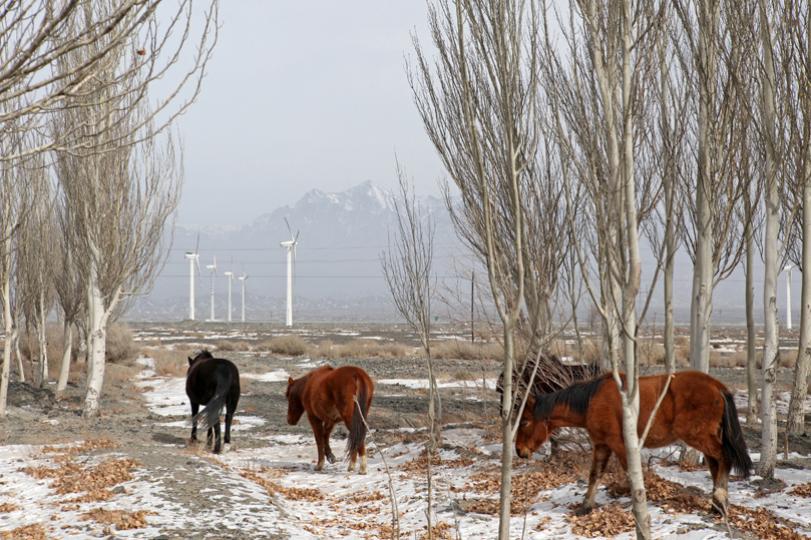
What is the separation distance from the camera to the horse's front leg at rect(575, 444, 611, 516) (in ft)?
24.2

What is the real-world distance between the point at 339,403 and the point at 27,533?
4.45 m

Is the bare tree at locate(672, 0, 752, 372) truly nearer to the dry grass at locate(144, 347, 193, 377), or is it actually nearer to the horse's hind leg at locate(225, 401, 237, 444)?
the horse's hind leg at locate(225, 401, 237, 444)

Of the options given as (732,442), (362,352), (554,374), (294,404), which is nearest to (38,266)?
(294,404)

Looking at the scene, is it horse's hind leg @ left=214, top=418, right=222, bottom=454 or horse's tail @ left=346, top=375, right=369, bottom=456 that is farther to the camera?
horse's hind leg @ left=214, top=418, right=222, bottom=454

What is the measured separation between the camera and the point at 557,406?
7.64 m

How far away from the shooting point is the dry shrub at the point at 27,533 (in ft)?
23.6

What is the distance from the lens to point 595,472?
751 centimetres

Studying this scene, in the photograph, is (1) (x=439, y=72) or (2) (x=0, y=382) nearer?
(1) (x=439, y=72)

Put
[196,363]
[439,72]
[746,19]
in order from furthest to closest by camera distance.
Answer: [196,363] < [746,19] < [439,72]

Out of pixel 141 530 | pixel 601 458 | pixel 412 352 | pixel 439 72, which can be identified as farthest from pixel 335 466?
pixel 412 352

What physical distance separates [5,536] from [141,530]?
4.20 feet

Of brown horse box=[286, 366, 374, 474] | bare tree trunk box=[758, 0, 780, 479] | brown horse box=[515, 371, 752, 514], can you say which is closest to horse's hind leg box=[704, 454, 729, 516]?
brown horse box=[515, 371, 752, 514]

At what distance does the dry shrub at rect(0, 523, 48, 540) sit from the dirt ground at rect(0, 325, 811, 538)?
296 mm

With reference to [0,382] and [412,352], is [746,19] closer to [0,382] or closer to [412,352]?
[0,382]
